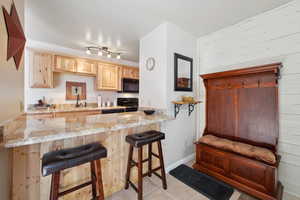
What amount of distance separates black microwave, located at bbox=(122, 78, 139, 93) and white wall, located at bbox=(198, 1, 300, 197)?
120 inches

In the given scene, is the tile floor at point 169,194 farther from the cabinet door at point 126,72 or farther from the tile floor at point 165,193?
the cabinet door at point 126,72

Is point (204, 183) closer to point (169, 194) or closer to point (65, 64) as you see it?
point (169, 194)

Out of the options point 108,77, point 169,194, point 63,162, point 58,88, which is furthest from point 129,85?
point 63,162

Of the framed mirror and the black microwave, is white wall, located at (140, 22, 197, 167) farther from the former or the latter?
the black microwave

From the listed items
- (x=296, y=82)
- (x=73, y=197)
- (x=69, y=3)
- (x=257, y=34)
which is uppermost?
(x=69, y=3)

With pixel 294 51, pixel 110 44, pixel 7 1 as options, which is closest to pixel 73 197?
pixel 7 1

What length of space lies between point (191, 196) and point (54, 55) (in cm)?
404

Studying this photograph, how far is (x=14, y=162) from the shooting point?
1.04 metres

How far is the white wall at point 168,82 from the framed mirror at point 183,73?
9cm

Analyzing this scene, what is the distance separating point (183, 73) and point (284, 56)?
1.40 m

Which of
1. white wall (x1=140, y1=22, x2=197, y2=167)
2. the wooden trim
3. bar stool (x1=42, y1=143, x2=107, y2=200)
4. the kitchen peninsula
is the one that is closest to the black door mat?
white wall (x1=140, y1=22, x2=197, y2=167)

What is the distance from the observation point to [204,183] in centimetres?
179

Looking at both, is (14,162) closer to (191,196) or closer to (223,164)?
(191,196)

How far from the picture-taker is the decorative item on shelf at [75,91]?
11.2 feet
